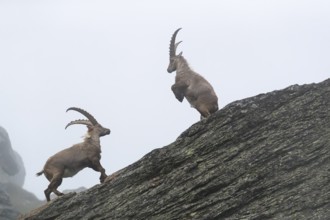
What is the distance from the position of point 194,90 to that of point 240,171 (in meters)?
4.65

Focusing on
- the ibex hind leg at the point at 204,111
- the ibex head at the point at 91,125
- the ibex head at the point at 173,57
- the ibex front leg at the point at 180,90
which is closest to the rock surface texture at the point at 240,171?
the ibex hind leg at the point at 204,111

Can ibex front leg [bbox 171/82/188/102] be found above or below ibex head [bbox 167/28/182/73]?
below

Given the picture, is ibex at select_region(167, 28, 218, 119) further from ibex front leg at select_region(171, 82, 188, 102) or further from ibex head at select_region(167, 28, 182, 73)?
ibex head at select_region(167, 28, 182, 73)

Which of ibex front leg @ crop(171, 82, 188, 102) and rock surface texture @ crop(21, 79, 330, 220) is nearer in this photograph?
rock surface texture @ crop(21, 79, 330, 220)

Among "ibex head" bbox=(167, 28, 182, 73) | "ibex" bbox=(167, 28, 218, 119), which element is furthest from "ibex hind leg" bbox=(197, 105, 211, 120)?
"ibex head" bbox=(167, 28, 182, 73)

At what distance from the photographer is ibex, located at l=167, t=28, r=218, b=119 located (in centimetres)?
1548

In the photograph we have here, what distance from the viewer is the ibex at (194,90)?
15484 mm

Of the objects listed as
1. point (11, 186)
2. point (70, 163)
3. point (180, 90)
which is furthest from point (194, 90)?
point (11, 186)

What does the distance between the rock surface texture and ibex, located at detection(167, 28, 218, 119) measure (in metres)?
1.71

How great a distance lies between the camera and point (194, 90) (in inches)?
625

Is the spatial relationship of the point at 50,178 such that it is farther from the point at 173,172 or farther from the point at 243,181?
the point at 243,181

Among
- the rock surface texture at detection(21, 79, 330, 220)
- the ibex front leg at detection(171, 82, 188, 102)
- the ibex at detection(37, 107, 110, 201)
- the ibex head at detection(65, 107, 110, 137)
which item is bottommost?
the rock surface texture at detection(21, 79, 330, 220)

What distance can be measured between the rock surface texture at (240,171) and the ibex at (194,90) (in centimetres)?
171

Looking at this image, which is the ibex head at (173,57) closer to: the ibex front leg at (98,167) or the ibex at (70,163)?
the ibex at (70,163)
